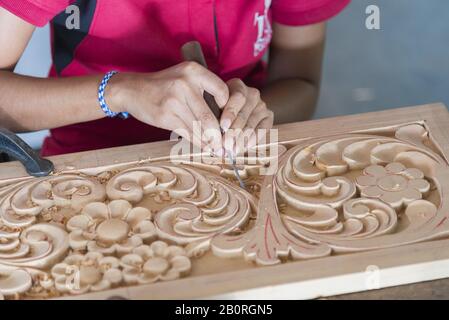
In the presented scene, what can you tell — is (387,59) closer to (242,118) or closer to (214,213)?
(242,118)

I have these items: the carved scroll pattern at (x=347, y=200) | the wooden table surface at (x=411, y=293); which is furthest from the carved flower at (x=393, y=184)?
the wooden table surface at (x=411, y=293)

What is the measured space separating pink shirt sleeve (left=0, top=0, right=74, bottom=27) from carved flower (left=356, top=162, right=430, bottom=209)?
58 cm

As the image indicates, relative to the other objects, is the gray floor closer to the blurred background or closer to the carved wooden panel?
the blurred background

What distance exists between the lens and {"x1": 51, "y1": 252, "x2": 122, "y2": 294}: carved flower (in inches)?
39.3

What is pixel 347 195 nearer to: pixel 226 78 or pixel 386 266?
pixel 386 266

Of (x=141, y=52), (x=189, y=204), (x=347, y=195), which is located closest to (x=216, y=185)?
(x=189, y=204)

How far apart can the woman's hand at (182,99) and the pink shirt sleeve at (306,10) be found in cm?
46

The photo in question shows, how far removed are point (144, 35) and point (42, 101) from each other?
24 centimetres

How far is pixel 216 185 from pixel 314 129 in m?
0.22

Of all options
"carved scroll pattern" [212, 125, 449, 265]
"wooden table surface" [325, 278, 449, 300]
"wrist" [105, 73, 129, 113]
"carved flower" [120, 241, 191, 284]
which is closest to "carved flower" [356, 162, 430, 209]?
"carved scroll pattern" [212, 125, 449, 265]

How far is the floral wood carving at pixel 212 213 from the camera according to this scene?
1030 millimetres

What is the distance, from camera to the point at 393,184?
1.14 meters

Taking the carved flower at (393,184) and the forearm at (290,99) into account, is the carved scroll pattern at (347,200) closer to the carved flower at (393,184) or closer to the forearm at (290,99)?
the carved flower at (393,184)

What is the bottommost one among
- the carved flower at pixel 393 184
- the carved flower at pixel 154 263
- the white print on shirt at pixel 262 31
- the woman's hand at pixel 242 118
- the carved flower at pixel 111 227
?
the carved flower at pixel 154 263
